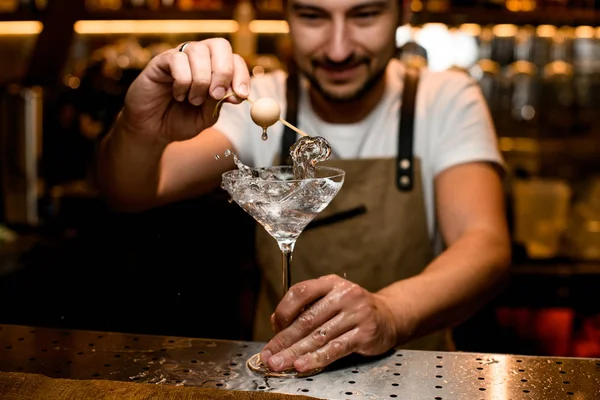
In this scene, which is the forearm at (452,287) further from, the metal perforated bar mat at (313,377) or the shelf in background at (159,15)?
the shelf in background at (159,15)

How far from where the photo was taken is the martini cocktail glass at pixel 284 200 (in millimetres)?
1203

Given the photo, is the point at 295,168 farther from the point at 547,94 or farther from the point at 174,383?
the point at 547,94

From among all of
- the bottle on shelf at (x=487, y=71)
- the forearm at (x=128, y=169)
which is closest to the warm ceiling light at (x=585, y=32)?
the bottle on shelf at (x=487, y=71)

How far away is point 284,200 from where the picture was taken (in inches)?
47.8

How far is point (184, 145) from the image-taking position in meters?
1.80

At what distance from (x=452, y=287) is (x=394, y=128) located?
22.6 inches

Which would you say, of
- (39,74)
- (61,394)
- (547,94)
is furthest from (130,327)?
(547,94)

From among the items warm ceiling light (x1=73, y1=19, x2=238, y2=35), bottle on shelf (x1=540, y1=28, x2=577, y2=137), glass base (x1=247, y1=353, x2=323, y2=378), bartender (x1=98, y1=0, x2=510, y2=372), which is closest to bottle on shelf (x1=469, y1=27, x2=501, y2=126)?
bottle on shelf (x1=540, y1=28, x2=577, y2=137)

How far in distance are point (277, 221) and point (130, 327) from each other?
1.07m

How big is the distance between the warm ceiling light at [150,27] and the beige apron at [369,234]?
7.16ft

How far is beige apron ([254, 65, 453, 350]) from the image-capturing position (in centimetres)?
196

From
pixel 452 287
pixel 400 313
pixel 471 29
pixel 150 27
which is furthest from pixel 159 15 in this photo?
pixel 400 313

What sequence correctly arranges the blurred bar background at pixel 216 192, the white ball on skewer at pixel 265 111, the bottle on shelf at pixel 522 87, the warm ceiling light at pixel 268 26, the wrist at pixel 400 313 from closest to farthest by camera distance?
the white ball on skewer at pixel 265 111, the wrist at pixel 400 313, the blurred bar background at pixel 216 192, the warm ceiling light at pixel 268 26, the bottle on shelf at pixel 522 87

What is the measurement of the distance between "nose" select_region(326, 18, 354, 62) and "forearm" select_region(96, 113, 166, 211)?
1.52ft
